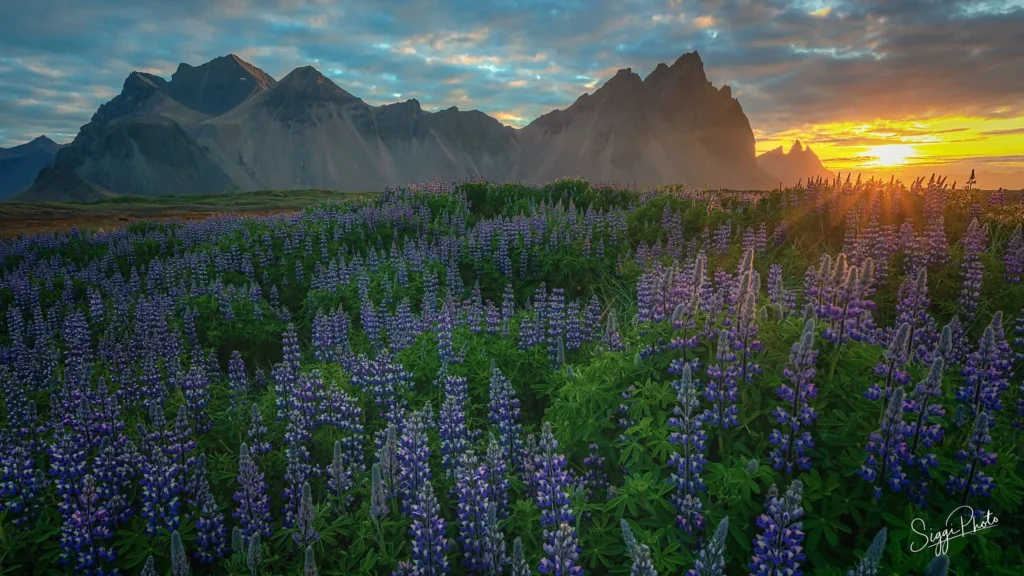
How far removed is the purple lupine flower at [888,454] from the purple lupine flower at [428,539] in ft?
9.63

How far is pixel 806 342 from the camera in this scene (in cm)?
337

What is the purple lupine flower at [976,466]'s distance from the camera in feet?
10.7

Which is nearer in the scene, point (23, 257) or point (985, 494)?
point (985, 494)

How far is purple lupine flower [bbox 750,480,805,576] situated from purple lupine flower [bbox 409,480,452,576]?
1.99 metres

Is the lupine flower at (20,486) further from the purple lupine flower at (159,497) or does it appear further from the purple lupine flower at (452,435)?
the purple lupine flower at (452,435)

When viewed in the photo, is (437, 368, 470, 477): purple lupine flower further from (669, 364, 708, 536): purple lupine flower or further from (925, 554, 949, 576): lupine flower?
(925, 554, 949, 576): lupine flower

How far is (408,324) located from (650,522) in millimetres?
5584

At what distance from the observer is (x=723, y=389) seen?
3.92 m

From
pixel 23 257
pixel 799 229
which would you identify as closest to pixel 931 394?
pixel 799 229

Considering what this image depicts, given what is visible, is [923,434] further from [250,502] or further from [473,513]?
[250,502]

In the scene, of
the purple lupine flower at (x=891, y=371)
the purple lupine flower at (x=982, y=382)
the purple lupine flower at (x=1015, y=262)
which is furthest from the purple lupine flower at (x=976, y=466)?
the purple lupine flower at (x=1015, y=262)

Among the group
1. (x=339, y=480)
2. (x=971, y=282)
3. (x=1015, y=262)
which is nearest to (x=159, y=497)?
(x=339, y=480)

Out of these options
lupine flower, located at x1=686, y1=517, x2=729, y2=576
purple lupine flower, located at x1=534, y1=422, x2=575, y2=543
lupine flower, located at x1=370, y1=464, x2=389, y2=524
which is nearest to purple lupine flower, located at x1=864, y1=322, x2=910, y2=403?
lupine flower, located at x1=686, y1=517, x2=729, y2=576

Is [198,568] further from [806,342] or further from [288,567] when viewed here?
[806,342]
